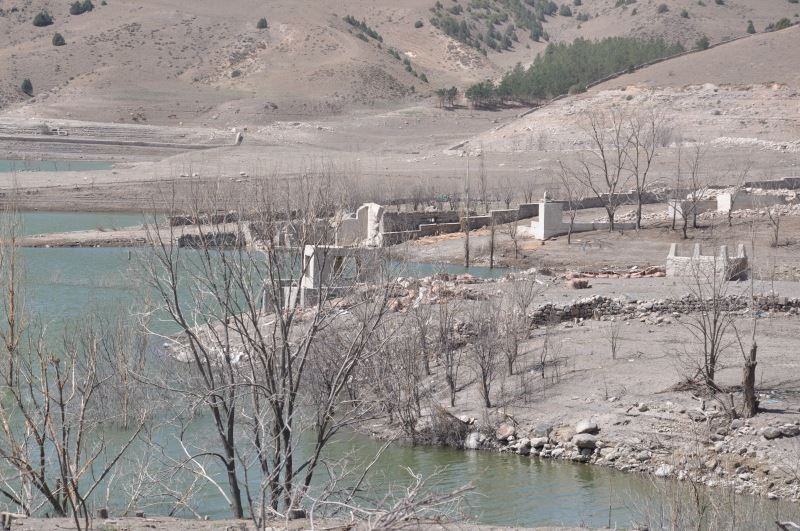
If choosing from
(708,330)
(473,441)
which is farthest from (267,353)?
(708,330)

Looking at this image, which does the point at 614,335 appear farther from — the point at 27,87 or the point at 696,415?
the point at 27,87

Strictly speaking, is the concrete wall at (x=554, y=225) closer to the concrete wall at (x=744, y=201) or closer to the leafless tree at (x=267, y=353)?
the concrete wall at (x=744, y=201)

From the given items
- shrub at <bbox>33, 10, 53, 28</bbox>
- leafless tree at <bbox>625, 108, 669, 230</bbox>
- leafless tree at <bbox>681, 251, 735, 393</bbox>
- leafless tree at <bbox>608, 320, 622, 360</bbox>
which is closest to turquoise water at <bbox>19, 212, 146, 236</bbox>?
leafless tree at <bbox>625, 108, 669, 230</bbox>

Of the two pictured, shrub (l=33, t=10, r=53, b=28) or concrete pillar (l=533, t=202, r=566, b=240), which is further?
shrub (l=33, t=10, r=53, b=28)

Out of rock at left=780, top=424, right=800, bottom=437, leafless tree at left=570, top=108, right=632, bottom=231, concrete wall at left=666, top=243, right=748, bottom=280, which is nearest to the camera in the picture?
rock at left=780, top=424, right=800, bottom=437

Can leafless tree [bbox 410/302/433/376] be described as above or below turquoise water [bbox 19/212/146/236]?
below

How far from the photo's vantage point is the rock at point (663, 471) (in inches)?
754

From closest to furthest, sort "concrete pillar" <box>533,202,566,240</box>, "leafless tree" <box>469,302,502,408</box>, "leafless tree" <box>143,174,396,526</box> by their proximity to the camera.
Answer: "leafless tree" <box>143,174,396,526</box>
"leafless tree" <box>469,302,502,408</box>
"concrete pillar" <box>533,202,566,240</box>

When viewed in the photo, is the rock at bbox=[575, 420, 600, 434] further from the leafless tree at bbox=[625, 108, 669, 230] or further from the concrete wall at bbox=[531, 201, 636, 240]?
the leafless tree at bbox=[625, 108, 669, 230]

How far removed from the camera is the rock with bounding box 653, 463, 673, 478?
19156 mm

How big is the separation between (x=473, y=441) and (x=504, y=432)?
55 cm

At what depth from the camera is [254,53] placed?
123938 mm

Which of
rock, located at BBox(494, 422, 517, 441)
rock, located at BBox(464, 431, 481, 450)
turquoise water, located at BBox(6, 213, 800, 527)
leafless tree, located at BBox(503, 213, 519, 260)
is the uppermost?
leafless tree, located at BBox(503, 213, 519, 260)

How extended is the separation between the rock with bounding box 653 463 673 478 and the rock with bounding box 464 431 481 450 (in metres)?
3.46
